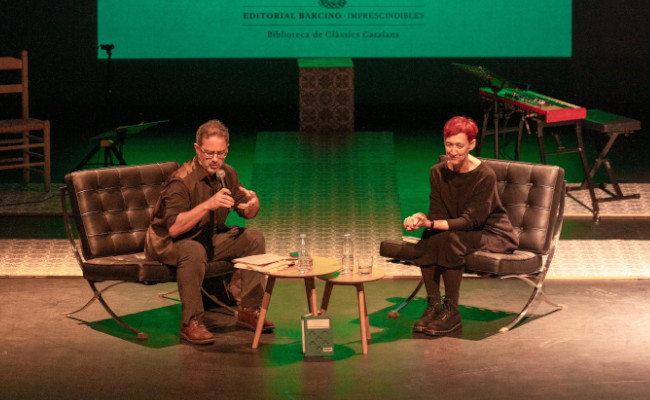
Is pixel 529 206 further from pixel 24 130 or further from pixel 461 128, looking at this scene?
pixel 24 130

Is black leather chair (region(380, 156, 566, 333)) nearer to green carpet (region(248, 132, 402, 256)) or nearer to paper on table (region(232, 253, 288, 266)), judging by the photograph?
paper on table (region(232, 253, 288, 266))

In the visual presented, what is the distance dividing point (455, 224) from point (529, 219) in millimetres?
584

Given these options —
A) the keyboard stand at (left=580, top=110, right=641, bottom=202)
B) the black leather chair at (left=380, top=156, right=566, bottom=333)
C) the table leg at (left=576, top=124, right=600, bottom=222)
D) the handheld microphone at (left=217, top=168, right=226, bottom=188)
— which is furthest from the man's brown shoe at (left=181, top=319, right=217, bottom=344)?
the keyboard stand at (left=580, top=110, right=641, bottom=202)

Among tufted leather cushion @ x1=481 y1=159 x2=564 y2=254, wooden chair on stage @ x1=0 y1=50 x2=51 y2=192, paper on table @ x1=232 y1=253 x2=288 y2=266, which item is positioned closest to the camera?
paper on table @ x1=232 y1=253 x2=288 y2=266

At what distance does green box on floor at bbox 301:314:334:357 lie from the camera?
457 centimetres

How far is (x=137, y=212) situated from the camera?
17.6 ft

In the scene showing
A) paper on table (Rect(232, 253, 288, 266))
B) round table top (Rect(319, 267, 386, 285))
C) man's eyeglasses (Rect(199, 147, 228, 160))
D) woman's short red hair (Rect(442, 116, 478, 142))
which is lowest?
round table top (Rect(319, 267, 386, 285))

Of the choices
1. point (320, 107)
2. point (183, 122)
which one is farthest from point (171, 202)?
point (183, 122)

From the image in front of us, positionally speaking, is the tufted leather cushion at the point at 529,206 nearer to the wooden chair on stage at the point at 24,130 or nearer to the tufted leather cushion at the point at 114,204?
the tufted leather cushion at the point at 114,204

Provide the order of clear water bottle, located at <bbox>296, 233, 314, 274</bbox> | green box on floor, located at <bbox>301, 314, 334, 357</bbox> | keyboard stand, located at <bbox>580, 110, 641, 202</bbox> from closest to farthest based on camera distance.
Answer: green box on floor, located at <bbox>301, 314, 334, 357</bbox> < clear water bottle, located at <bbox>296, 233, 314, 274</bbox> < keyboard stand, located at <bbox>580, 110, 641, 202</bbox>

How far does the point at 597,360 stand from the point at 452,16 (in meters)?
7.84

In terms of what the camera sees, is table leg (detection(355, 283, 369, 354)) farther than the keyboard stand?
No

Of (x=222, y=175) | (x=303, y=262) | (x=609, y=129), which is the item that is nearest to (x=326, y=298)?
(x=303, y=262)

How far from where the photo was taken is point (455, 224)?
4.98 m
